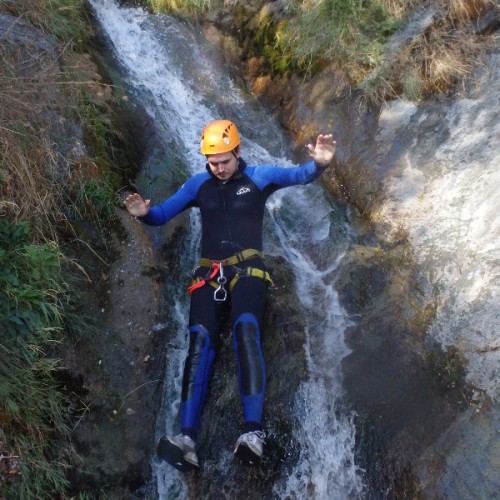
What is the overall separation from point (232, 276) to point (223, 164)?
1034 millimetres

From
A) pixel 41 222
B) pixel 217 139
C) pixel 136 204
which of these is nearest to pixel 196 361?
pixel 136 204

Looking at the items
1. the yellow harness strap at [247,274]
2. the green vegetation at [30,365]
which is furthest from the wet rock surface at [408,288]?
the green vegetation at [30,365]

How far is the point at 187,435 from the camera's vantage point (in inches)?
151

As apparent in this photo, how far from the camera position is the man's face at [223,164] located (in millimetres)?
4596

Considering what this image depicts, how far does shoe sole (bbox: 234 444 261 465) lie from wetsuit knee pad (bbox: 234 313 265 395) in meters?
0.40

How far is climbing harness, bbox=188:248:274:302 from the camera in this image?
172 inches

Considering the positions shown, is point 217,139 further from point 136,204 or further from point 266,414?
point 266,414

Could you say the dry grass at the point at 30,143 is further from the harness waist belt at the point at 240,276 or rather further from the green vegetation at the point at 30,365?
the harness waist belt at the point at 240,276

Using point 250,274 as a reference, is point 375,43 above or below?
above

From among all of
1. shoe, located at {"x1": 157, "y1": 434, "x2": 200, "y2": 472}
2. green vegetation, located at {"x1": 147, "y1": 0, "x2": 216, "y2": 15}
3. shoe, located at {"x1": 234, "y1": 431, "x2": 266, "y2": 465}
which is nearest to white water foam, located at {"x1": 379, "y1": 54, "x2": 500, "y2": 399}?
shoe, located at {"x1": 234, "y1": 431, "x2": 266, "y2": 465}

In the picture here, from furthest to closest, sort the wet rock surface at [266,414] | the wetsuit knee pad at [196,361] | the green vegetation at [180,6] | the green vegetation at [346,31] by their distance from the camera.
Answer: the green vegetation at [180,6]
the green vegetation at [346,31]
the wetsuit knee pad at [196,361]
the wet rock surface at [266,414]

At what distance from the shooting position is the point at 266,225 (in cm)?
561

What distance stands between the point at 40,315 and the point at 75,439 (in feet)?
3.22

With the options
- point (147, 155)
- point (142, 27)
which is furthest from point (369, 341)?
point (142, 27)
